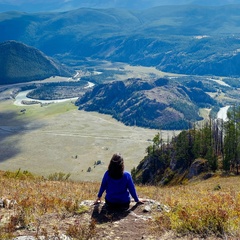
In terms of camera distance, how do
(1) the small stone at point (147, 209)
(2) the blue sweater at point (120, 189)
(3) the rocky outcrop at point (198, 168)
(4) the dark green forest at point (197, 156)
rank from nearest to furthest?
(1) the small stone at point (147, 209) → (2) the blue sweater at point (120, 189) → (3) the rocky outcrop at point (198, 168) → (4) the dark green forest at point (197, 156)

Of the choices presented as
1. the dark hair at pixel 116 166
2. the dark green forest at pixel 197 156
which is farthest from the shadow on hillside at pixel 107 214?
the dark green forest at pixel 197 156

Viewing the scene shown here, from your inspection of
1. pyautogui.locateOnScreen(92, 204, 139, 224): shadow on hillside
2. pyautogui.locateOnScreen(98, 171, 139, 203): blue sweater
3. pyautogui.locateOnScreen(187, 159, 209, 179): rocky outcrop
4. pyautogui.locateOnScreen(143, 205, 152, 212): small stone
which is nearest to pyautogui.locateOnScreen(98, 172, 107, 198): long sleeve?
pyautogui.locateOnScreen(98, 171, 139, 203): blue sweater

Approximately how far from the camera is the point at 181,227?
14.2 metres

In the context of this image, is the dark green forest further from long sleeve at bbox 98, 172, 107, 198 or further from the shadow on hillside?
the shadow on hillside

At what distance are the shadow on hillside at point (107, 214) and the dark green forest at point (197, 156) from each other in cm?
5609

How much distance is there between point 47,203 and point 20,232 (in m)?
3.49

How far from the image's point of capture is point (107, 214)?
16.3 meters

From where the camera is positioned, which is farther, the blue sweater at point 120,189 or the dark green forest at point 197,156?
the dark green forest at point 197,156

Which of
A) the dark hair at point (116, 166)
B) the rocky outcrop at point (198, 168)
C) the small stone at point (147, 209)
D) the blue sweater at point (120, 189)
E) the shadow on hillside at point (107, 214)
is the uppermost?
the dark hair at point (116, 166)

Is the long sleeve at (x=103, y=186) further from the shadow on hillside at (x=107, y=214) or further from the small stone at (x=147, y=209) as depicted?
the small stone at (x=147, y=209)

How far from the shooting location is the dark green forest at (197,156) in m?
79.6

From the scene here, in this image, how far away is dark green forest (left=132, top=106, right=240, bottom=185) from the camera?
79625 mm

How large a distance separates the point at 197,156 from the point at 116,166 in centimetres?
7869

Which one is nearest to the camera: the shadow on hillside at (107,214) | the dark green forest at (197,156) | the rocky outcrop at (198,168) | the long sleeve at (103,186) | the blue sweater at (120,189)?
the shadow on hillside at (107,214)
